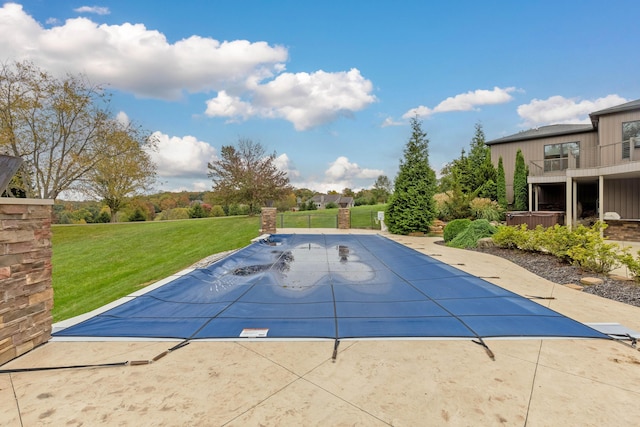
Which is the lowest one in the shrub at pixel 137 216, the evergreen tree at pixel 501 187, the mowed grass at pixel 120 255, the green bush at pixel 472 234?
the mowed grass at pixel 120 255

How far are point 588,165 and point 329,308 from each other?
1698 centimetres

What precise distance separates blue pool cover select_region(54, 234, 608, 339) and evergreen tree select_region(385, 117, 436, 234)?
7399 millimetres

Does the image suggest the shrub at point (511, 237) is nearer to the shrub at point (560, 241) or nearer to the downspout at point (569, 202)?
the shrub at point (560, 241)

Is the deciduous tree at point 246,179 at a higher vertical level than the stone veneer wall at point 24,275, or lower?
higher

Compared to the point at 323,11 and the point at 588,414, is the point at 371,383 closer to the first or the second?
the point at 588,414

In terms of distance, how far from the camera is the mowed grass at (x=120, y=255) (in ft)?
24.4

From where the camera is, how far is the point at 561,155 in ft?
51.5

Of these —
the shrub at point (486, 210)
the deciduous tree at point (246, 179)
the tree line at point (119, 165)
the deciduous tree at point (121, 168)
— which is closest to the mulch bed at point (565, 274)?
the shrub at point (486, 210)

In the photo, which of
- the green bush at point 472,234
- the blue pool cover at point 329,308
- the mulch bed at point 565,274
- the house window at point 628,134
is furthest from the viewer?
the house window at point 628,134

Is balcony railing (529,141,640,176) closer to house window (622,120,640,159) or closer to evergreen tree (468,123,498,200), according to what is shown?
house window (622,120,640,159)

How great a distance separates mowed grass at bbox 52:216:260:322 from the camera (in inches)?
293

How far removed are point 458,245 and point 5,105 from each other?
20.2 m

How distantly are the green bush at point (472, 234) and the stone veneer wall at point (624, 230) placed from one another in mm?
4258

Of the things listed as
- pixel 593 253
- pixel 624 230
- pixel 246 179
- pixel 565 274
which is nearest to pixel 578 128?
pixel 624 230
